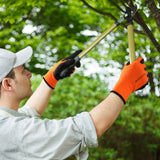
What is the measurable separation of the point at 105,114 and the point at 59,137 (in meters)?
0.30

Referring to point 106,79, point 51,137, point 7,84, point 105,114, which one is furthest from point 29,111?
point 106,79

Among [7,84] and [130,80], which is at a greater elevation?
[130,80]

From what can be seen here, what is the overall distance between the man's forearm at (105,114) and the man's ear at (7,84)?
0.69m

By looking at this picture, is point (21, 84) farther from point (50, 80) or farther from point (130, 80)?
point (130, 80)

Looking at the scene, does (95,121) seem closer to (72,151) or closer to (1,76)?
(72,151)

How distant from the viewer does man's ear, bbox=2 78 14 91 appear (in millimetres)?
1699

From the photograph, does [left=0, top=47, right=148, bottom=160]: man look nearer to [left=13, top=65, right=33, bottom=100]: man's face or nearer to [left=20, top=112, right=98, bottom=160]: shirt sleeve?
[left=20, top=112, right=98, bottom=160]: shirt sleeve

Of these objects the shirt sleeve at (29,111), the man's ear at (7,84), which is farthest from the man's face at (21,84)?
the shirt sleeve at (29,111)

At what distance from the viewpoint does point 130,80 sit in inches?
61.1

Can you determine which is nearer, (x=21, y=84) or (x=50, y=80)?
(x=21, y=84)

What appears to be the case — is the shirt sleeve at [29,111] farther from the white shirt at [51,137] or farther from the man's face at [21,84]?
the white shirt at [51,137]

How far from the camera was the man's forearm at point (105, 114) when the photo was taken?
135 cm

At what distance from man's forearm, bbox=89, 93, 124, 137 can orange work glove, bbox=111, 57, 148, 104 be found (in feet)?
0.19

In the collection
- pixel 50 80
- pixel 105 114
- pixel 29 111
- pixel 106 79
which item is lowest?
pixel 106 79
